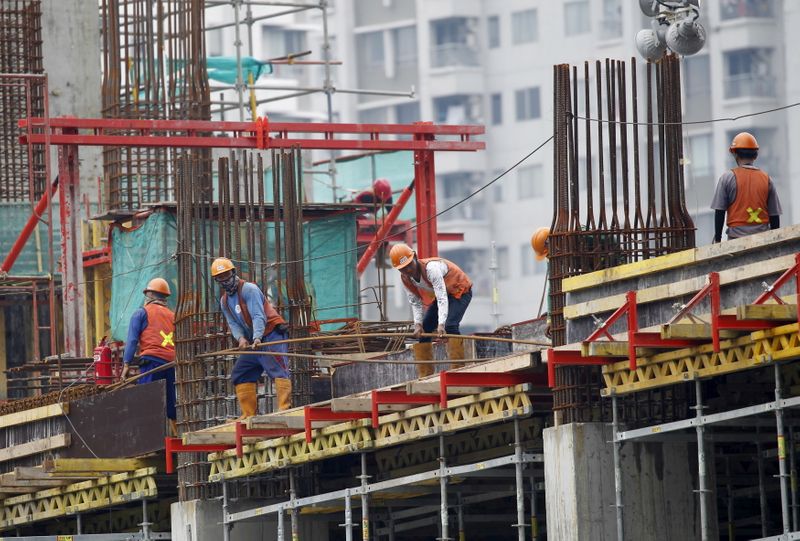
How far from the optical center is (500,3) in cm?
11494

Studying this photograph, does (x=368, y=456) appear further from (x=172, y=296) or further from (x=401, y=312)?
(x=401, y=312)

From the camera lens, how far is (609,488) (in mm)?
24141

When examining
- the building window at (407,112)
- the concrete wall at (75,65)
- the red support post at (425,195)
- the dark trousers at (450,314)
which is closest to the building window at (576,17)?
the building window at (407,112)

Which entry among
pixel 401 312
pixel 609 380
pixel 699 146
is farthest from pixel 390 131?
pixel 401 312

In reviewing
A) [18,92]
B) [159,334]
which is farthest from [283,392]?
[18,92]

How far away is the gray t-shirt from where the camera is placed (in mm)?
23641

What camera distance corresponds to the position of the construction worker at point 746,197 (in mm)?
23672

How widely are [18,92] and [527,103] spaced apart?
2775 inches

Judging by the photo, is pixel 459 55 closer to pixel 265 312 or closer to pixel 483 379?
pixel 265 312

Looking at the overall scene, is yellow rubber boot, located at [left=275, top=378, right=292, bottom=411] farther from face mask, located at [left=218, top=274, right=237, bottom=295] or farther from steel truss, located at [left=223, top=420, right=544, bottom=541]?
face mask, located at [left=218, top=274, right=237, bottom=295]

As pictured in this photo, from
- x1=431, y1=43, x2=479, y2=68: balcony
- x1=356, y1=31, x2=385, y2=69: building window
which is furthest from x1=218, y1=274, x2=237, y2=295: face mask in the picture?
x1=356, y1=31, x2=385, y2=69: building window

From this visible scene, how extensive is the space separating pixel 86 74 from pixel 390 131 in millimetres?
10239

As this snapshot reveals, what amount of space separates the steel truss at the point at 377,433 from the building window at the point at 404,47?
290 feet

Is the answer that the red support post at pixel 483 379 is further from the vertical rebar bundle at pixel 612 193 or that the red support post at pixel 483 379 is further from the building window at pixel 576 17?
the building window at pixel 576 17
